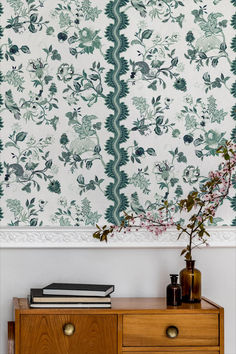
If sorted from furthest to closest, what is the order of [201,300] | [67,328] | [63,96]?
1. [63,96]
2. [201,300]
3. [67,328]

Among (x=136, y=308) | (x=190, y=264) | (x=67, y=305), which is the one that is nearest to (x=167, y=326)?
(x=136, y=308)

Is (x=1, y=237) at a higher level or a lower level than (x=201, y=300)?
higher

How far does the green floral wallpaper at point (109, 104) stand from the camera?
7.59 ft

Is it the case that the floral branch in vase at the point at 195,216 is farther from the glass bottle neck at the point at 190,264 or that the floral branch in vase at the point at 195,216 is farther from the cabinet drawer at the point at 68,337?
the cabinet drawer at the point at 68,337

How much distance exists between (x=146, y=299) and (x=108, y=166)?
22.9 inches

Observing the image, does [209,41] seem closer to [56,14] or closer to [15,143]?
[56,14]

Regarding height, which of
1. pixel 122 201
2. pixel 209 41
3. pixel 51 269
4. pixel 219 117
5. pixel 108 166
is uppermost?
pixel 209 41

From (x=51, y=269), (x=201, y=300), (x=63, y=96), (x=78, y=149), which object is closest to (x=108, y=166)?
(x=78, y=149)

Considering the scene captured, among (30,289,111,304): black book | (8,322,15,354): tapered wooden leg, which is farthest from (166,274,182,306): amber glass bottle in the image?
(8,322,15,354): tapered wooden leg

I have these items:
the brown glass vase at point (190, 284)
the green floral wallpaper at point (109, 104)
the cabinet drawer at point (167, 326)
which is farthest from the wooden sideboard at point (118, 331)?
the green floral wallpaper at point (109, 104)

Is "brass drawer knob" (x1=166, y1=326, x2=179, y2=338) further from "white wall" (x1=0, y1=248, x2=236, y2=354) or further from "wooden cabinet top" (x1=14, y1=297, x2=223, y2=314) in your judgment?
"white wall" (x1=0, y1=248, x2=236, y2=354)

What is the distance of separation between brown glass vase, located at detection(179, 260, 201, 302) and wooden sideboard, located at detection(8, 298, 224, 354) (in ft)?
0.35

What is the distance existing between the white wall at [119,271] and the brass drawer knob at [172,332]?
1.19ft

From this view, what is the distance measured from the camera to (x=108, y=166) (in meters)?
2.33
